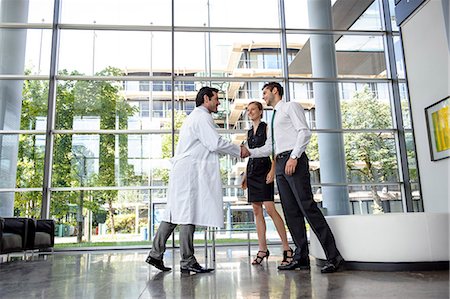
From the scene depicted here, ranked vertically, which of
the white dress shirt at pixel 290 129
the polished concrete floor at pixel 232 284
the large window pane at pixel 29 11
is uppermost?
the large window pane at pixel 29 11

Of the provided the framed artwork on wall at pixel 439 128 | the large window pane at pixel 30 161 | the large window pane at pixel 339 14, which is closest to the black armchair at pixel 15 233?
the large window pane at pixel 30 161

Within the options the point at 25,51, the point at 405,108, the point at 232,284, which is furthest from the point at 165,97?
the point at 232,284

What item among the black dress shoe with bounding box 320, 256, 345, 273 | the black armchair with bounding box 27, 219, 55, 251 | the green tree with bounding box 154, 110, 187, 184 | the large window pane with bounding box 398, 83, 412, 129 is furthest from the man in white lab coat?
the large window pane with bounding box 398, 83, 412, 129

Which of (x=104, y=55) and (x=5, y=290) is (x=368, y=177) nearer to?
(x=104, y=55)

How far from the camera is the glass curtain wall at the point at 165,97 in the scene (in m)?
6.70

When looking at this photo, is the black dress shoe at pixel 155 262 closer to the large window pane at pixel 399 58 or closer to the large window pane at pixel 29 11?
the large window pane at pixel 29 11

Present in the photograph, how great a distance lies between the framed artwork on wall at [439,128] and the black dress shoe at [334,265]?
11.5 feet

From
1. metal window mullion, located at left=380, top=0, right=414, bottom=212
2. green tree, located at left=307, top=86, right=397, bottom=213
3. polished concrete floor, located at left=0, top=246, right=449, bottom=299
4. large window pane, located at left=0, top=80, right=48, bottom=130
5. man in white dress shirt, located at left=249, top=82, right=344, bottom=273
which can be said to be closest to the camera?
polished concrete floor, located at left=0, top=246, right=449, bottom=299

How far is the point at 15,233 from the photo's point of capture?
4.41 meters

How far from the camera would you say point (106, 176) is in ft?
22.1

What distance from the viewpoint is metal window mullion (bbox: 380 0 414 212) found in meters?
7.31

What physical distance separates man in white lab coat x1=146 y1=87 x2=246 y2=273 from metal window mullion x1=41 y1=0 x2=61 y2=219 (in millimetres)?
4273

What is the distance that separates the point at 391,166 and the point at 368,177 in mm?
542

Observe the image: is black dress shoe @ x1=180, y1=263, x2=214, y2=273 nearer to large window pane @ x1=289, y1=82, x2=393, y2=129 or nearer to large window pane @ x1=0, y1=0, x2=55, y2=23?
large window pane @ x1=289, y1=82, x2=393, y2=129
